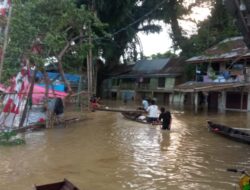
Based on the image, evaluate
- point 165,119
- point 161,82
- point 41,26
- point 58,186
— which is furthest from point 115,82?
point 58,186

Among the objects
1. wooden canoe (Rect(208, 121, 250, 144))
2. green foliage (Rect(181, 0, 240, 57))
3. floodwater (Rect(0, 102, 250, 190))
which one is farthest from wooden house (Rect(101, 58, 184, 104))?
floodwater (Rect(0, 102, 250, 190))

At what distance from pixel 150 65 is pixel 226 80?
770 inches

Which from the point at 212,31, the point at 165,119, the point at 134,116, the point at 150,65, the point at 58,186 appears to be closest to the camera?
Answer: the point at 58,186

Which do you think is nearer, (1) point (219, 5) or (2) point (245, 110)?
(1) point (219, 5)

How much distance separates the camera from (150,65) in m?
52.0

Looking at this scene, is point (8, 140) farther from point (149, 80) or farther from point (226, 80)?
point (149, 80)

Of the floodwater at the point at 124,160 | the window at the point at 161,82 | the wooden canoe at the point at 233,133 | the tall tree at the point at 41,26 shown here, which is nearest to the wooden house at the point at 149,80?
the window at the point at 161,82

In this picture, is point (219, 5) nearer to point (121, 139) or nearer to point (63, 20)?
point (121, 139)

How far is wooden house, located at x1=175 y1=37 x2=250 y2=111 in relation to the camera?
31.4 metres

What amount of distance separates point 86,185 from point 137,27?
3952 centimetres

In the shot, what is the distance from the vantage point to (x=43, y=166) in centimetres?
1114

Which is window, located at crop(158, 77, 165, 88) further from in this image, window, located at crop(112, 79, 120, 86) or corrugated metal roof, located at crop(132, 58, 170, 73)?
window, located at crop(112, 79, 120, 86)

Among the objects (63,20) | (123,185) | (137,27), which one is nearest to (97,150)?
(123,185)

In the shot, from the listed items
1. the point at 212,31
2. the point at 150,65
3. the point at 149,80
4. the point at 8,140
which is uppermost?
the point at 150,65
